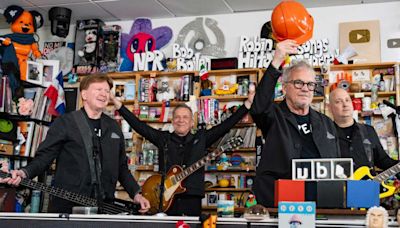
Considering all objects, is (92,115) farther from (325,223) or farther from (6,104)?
(6,104)

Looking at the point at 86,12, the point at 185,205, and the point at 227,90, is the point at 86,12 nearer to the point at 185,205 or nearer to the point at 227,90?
the point at 227,90

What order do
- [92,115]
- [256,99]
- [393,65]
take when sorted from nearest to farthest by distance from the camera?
[256,99]
[92,115]
[393,65]

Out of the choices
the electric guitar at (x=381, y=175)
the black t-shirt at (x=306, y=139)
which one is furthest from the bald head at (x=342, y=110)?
the black t-shirt at (x=306, y=139)

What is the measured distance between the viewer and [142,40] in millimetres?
6246

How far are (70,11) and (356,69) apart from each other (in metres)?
3.35

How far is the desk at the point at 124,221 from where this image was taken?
5.20ft

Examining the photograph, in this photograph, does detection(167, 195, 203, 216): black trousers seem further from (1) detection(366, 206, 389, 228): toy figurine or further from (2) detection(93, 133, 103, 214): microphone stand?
(1) detection(366, 206, 389, 228): toy figurine

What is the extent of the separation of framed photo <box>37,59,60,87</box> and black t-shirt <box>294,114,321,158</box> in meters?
4.21

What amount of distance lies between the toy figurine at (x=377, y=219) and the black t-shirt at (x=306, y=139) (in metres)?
0.93

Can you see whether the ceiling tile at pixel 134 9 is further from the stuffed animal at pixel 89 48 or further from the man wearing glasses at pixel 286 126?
the man wearing glasses at pixel 286 126

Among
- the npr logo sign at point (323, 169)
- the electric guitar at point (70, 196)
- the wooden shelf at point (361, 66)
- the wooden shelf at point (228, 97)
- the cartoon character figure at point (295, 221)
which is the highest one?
the wooden shelf at point (361, 66)

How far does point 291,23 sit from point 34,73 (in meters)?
3.84

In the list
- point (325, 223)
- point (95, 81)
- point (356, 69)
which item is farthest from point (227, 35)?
point (325, 223)

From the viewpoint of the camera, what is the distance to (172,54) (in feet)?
20.1
